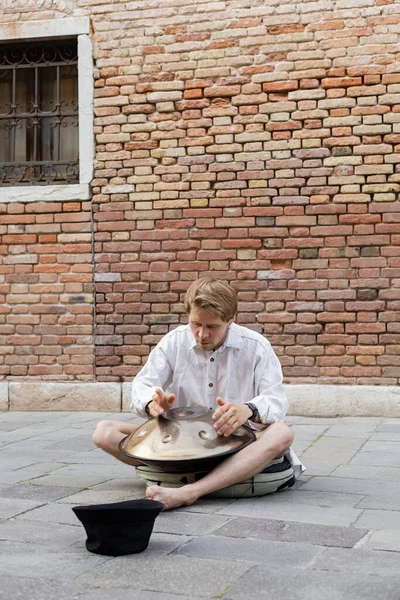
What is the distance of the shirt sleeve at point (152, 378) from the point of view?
446 centimetres

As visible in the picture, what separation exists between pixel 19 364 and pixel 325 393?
9.34ft

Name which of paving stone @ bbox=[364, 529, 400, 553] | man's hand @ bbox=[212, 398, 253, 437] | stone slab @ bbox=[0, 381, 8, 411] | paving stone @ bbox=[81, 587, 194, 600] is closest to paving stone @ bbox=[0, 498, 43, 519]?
man's hand @ bbox=[212, 398, 253, 437]

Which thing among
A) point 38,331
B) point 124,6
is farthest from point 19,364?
point 124,6

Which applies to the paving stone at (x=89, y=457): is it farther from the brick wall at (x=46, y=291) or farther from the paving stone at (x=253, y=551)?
the brick wall at (x=46, y=291)

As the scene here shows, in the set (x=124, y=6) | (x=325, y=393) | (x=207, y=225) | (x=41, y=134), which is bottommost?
(x=325, y=393)

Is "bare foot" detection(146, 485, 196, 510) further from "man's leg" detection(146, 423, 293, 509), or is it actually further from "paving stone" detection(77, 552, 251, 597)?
"paving stone" detection(77, 552, 251, 597)

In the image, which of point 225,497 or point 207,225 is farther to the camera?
point 207,225

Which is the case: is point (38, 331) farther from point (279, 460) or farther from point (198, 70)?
point (279, 460)

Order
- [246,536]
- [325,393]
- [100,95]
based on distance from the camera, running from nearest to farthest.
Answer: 1. [246,536]
2. [325,393]
3. [100,95]

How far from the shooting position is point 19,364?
841 cm

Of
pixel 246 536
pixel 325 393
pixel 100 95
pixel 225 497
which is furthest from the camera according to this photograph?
pixel 100 95

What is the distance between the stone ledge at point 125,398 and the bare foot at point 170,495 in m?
3.67

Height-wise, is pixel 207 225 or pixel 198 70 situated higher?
pixel 198 70

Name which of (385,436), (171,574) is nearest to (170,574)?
(171,574)
